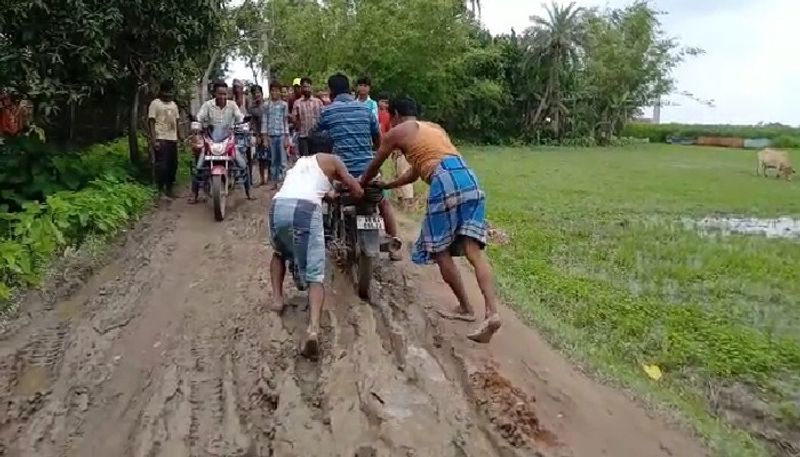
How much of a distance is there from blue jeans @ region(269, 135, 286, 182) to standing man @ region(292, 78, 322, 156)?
462 mm

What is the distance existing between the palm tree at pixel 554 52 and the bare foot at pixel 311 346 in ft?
124

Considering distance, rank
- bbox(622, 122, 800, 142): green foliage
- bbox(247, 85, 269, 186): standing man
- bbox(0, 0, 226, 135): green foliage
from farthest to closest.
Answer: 1. bbox(622, 122, 800, 142): green foliage
2. bbox(247, 85, 269, 186): standing man
3. bbox(0, 0, 226, 135): green foliage

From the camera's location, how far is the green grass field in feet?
20.4

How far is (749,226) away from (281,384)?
1152 centimetres

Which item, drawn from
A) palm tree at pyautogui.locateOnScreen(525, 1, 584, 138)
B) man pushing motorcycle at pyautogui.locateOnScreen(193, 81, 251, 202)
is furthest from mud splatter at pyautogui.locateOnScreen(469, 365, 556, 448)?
palm tree at pyautogui.locateOnScreen(525, 1, 584, 138)

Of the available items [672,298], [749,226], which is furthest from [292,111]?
[749,226]

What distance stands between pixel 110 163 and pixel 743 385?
31.8 feet

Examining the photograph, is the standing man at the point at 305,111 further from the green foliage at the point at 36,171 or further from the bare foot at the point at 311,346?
the bare foot at the point at 311,346

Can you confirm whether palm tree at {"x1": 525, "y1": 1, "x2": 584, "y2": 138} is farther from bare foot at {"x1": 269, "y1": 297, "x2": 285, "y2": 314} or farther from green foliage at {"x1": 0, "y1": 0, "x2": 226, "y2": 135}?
bare foot at {"x1": 269, "y1": 297, "x2": 285, "y2": 314}

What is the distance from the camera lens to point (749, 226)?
1459 centimetres

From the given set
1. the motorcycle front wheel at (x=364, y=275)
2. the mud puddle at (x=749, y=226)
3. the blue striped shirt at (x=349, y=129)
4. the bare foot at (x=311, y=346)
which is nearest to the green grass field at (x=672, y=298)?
the mud puddle at (x=749, y=226)

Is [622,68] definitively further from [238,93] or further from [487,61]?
[238,93]

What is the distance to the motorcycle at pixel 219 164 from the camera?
10.8 m

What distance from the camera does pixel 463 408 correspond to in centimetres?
495
